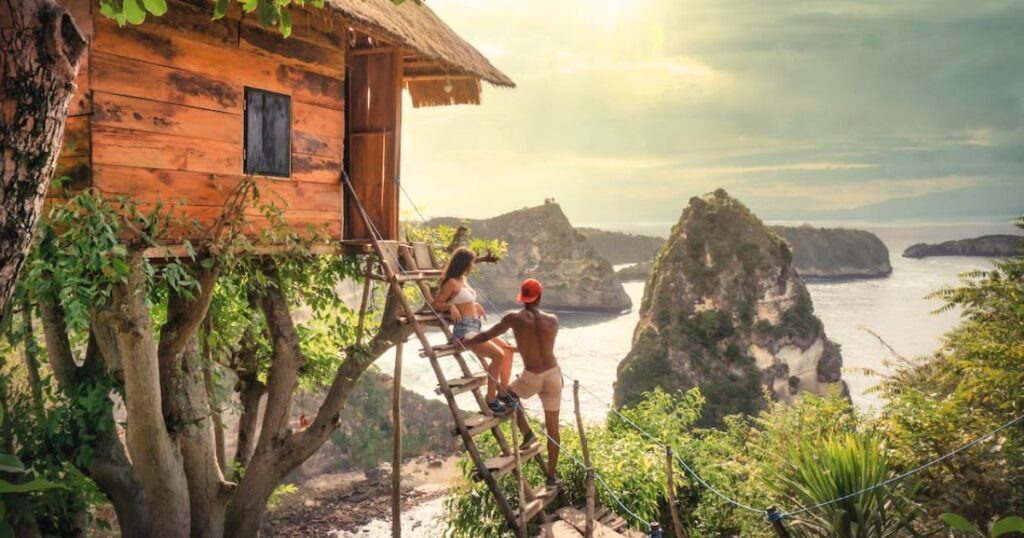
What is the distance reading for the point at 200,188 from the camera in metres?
7.52

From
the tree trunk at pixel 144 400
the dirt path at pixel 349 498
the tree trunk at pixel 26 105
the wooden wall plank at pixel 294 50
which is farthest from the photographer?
the dirt path at pixel 349 498

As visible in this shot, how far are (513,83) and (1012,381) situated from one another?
766cm

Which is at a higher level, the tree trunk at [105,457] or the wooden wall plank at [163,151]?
the wooden wall plank at [163,151]

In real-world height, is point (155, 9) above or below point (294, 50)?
below

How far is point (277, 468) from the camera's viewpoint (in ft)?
32.0

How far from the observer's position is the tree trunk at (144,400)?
7008mm

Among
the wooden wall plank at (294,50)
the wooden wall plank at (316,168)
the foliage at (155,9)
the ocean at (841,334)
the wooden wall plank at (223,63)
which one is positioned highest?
the wooden wall plank at (294,50)

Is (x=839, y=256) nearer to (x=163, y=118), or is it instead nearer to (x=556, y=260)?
(x=556, y=260)

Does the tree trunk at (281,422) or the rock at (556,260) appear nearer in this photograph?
the tree trunk at (281,422)

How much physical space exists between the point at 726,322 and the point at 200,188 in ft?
156

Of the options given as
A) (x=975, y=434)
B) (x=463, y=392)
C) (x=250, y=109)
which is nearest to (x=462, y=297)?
(x=463, y=392)

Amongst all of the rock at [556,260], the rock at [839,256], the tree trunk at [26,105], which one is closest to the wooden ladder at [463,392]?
the tree trunk at [26,105]

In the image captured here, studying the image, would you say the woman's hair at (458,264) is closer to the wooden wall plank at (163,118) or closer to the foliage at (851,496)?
the wooden wall plank at (163,118)

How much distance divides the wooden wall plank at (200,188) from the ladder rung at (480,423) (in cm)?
329
